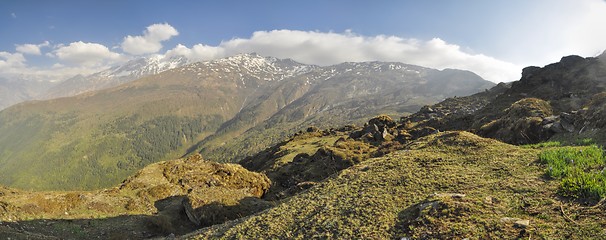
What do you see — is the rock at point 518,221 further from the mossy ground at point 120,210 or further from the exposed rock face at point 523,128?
the mossy ground at point 120,210

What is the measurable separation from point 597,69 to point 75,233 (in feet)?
317

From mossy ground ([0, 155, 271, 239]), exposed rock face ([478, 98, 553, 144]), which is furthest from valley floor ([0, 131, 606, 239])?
exposed rock face ([478, 98, 553, 144])

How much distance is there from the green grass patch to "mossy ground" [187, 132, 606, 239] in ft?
1.63

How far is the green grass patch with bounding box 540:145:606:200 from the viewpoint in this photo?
39.1 feet

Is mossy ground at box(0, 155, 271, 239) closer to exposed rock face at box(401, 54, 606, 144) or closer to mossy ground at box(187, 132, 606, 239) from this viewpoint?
mossy ground at box(187, 132, 606, 239)

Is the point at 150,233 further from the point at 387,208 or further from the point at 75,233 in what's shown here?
the point at 387,208

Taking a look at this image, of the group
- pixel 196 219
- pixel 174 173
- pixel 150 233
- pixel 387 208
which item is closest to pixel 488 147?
pixel 387 208

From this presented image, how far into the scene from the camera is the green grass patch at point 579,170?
39.1 ft

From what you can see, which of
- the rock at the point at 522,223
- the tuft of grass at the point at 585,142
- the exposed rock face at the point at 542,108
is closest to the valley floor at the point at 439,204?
the rock at the point at 522,223

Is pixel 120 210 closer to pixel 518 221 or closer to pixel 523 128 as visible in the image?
pixel 518 221

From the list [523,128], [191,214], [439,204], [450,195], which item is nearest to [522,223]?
[439,204]

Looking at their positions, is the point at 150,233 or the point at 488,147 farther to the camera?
the point at 150,233

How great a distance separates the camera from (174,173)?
1746 inches

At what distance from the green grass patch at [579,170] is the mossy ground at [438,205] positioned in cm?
50
